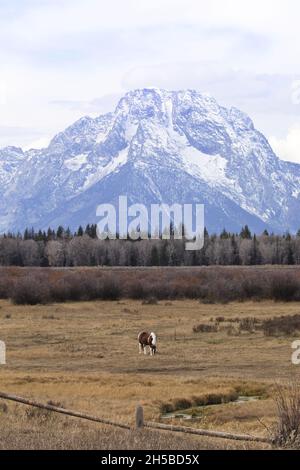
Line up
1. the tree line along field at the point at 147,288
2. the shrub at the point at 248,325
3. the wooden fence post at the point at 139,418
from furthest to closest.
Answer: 1. the tree line along field at the point at 147,288
2. the shrub at the point at 248,325
3. the wooden fence post at the point at 139,418

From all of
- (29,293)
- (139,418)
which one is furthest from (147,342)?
(29,293)

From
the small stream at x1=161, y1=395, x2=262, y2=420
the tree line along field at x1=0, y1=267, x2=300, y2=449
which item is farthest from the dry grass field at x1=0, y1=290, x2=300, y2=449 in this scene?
the small stream at x1=161, y1=395, x2=262, y2=420

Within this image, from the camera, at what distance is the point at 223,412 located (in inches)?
939

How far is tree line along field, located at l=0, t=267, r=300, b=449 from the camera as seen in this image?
58.6ft

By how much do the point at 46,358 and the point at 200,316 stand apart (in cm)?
2051

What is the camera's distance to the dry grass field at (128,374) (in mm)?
16953

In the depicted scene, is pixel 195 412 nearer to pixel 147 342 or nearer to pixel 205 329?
pixel 147 342

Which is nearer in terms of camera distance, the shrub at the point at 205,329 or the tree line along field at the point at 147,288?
the shrub at the point at 205,329

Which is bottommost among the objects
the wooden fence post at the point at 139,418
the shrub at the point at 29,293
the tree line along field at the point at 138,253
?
the wooden fence post at the point at 139,418

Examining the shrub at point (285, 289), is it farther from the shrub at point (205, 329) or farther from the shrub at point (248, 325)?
the shrub at point (205, 329)

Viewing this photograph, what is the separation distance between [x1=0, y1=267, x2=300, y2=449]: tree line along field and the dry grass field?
4 centimetres

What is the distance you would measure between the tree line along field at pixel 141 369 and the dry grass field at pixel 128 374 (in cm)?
4

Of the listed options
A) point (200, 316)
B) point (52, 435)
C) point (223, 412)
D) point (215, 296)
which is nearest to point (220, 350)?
point (223, 412)

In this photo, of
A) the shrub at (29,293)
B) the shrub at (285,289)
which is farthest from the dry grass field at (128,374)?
the shrub at (285,289)
